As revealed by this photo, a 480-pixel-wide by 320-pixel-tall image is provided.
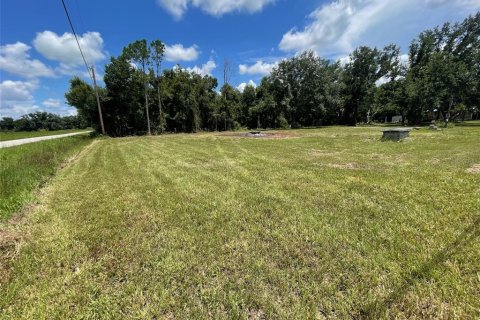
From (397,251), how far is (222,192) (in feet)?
10.4

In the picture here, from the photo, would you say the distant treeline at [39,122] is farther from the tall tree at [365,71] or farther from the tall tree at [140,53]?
the tall tree at [365,71]

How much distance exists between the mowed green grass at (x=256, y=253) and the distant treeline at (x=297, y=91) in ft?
87.1

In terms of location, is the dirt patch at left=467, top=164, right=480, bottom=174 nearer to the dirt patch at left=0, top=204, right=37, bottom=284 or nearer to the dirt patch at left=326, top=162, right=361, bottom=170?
the dirt patch at left=326, top=162, right=361, bottom=170

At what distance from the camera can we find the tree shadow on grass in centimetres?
200

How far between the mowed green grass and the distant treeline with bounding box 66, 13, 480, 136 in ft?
87.1

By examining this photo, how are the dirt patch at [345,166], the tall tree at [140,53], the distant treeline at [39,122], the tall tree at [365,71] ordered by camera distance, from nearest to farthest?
1. the dirt patch at [345,166]
2. the tall tree at [140,53]
3. the tall tree at [365,71]
4. the distant treeline at [39,122]

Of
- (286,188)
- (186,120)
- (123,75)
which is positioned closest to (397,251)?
(286,188)

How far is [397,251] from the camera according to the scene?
2734 millimetres

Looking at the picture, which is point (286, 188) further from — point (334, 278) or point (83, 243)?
point (83, 243)

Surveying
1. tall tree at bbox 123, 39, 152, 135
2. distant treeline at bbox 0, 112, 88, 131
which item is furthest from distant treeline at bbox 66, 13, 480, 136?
distant treeline at bbox 0, 112, 88, 131

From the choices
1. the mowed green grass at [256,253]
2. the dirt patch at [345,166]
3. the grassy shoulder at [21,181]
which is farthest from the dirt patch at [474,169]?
the grassy shoulder at [21,181]

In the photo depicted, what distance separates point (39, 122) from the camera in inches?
A: 3565

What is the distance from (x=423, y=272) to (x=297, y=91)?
36.2 metres

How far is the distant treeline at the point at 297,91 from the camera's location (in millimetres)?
27438
